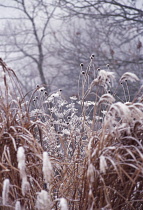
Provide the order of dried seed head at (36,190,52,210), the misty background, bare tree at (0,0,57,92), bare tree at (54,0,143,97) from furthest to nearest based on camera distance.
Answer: bare tree at (0,0,57,92), the misty background, bare tree at (54,0,143,97), dried seed head at (36,190,52,210)

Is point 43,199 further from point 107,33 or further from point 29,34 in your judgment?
point 29,34

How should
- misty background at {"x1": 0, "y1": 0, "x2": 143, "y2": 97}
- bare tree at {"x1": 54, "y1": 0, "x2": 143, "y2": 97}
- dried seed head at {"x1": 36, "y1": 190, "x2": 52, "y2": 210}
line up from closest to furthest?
dried seed head at {"x1": 36, "y1": 190, "x2": 52, "y2": 210} < bare tree at {"x1": 54, "y1": 0, "x2": 143, "y2": 97} < misty background at {"x1": 0, "y1": 0, "x2": 143, "y2": 97}

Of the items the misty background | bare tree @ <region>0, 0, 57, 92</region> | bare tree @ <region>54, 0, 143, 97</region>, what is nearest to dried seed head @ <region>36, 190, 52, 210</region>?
bare tree @ <region>54, 0, 143, 97</region>

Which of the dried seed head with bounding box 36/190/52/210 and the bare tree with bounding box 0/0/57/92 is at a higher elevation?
the bare tree with bounding box 0/0/57/92

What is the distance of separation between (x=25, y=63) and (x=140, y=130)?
814 centimetres

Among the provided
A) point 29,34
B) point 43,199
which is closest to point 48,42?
point 29,34

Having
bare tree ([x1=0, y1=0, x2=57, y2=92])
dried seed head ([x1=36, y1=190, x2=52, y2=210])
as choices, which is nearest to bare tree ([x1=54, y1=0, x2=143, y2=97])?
bare tree ([x1=0, y1=0, x2=57, y2=92])

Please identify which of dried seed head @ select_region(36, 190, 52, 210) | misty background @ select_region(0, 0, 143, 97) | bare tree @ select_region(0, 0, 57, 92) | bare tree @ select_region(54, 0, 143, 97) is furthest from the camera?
bare tree @ select_region(0, 0, 57, 92)

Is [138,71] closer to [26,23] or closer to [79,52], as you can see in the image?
[79,52]

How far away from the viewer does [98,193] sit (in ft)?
4.71

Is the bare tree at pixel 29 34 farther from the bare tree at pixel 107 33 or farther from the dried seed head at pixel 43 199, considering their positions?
the dried seed head at pixel 43 199

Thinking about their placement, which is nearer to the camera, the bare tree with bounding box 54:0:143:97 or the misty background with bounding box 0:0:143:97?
the bare tree with bounding box 54:0:143:97

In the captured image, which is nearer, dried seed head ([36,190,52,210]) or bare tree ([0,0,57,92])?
dried seed head ([36,190,52,210])

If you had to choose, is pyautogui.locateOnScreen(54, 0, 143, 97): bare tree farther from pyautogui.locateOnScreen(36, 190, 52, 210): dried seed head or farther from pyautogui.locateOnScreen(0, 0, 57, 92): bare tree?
pyautogui.locateOnScreen(36, 190, 52, 210): dried seed head
